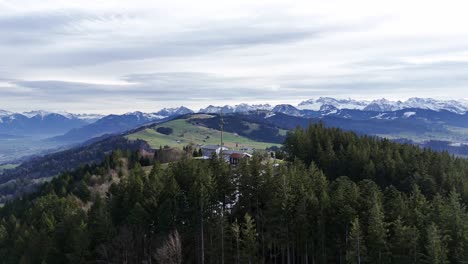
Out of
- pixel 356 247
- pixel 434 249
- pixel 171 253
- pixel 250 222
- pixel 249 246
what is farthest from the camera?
pixel 250 222

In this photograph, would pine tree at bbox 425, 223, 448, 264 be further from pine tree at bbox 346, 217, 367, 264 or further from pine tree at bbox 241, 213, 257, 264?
pine tree at bbox 241, 213, 257, 264

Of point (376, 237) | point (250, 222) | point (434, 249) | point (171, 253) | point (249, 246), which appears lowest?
point (249, 246)

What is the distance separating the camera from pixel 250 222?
64.8m

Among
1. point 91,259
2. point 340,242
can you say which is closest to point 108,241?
point 91,259

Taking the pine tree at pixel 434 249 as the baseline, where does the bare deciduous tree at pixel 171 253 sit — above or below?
Result: below

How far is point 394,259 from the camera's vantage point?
60219mm

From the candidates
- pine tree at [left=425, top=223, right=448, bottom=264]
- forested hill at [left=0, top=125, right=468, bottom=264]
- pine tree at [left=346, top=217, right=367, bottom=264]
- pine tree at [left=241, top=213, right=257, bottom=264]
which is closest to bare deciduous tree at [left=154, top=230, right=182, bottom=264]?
forested hill at [left=0, top=125, right=468, bottom=264]

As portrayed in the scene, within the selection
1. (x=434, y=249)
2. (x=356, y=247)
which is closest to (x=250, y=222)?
(x=356, y=247)

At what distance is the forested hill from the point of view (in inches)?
2413

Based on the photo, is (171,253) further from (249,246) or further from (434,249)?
(434,249)

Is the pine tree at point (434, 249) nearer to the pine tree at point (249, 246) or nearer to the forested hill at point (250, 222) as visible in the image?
the forested hill at point (250, 222)

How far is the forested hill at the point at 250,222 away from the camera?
2413 inches

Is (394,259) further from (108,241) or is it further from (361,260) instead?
(108,241)

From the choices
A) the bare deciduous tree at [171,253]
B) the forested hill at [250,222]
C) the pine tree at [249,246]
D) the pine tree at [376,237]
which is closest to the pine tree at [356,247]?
the forested hill at [250,222]
